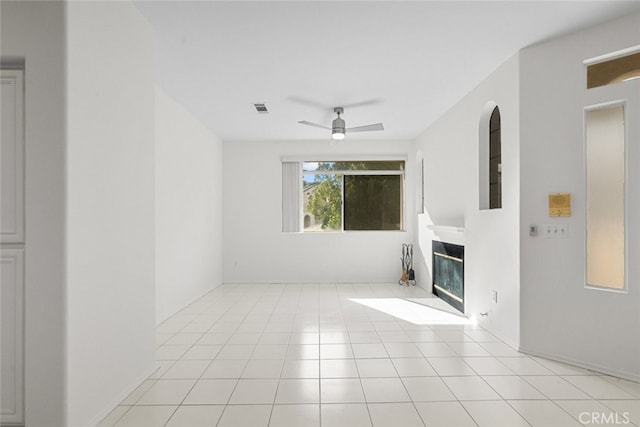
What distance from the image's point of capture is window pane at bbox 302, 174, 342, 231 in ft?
24.2

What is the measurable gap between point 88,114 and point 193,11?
3.71 feet

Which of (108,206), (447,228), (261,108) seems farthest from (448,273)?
(108,206)

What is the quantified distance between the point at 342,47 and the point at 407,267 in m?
4.73

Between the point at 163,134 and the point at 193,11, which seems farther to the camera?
the point at 163,134

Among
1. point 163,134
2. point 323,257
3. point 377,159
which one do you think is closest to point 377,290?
point 323,257

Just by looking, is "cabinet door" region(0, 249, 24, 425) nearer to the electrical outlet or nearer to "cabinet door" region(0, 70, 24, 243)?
"cabinet door" region(0, 70, 24, 243)

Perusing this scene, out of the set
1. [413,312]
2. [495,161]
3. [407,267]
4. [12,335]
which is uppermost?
[495,161]

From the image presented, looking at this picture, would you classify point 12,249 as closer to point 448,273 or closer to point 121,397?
point 121,397

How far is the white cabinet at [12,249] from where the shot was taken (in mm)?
2004

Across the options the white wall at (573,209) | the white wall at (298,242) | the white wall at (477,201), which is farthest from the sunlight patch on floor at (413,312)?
the white wall at (298,242)

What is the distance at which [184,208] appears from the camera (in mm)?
5250

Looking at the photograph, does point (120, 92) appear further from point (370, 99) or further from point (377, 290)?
point (377, 290)

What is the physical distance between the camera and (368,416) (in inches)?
91.4

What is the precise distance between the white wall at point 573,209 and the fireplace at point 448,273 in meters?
1.56
